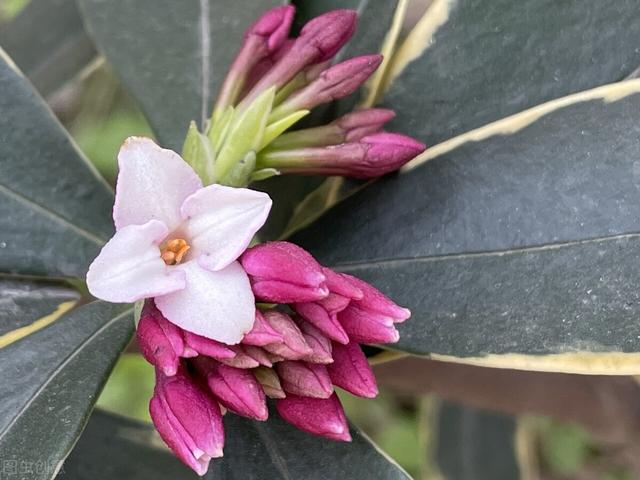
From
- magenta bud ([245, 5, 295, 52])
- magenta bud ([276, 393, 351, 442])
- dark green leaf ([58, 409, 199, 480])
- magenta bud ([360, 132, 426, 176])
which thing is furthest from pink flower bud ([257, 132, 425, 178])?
dark green leaf ([58, 409, 199, 480])

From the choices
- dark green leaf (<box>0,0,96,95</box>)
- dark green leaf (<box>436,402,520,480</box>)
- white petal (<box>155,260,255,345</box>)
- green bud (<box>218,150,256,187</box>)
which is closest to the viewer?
white petal (<box>155,260,255,345</box>)

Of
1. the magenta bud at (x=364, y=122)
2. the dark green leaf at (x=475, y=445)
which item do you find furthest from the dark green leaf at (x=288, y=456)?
the dark green leaf at (x=475, y=445)

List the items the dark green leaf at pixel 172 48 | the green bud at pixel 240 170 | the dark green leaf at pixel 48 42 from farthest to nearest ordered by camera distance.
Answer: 1. the dark green leaf at pixel 48 42
2. the dark green leaf at pixel 172 48
3. the green bud at pixel 240 170

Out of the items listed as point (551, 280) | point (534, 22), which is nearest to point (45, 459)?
point (551, 280)

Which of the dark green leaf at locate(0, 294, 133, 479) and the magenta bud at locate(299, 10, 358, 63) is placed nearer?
the dark green leaf at locate(0, 294, 133, 479)

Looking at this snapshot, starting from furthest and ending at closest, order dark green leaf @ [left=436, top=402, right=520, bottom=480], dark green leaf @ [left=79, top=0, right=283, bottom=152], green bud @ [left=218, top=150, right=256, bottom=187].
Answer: dark green leaf @ [left=436, top=402, right=520, bottom=480] < dark green leaf @ [left=79, top=0, right=283, bottom=152] < green bud @ [left=218, top=150, right=256, bottom=187]

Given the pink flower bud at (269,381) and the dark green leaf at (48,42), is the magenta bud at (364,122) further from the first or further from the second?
the dark green leaf at (48,42)

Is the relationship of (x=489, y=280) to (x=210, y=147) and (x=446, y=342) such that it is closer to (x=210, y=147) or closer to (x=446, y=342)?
(x=446, y=342)

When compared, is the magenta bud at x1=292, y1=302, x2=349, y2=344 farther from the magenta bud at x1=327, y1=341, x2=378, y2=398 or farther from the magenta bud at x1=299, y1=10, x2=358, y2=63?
the magenta bud at x1=299, y1=10, x2=358, y2=63
